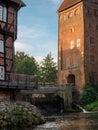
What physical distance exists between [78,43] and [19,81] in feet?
93.7

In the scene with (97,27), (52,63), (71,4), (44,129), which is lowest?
(44,129)

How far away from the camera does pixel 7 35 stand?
33.5 metres

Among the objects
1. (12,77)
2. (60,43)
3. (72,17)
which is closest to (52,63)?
(60,43)

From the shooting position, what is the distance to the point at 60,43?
209 ft

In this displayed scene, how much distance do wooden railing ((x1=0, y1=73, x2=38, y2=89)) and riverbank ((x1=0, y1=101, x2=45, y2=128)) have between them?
356cm

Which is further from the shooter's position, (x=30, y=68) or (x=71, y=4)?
(x=30, y=68)

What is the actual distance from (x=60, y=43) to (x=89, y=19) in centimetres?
781

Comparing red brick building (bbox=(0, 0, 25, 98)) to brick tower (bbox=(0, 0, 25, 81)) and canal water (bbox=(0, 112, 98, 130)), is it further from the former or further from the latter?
canal water (bbox=(0, 112, 98, 130))

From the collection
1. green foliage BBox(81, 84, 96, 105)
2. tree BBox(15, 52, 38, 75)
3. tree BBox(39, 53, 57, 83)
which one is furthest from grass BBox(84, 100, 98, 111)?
tree BBox(15, 52, 38, 75)

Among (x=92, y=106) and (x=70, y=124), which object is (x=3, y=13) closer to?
(x=70, y=124)

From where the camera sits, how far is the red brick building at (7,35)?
32.7 meters

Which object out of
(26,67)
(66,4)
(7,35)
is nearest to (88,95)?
(66,4)

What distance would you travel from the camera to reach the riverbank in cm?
2583

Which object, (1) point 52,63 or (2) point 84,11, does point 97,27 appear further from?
(1) point 52,63
